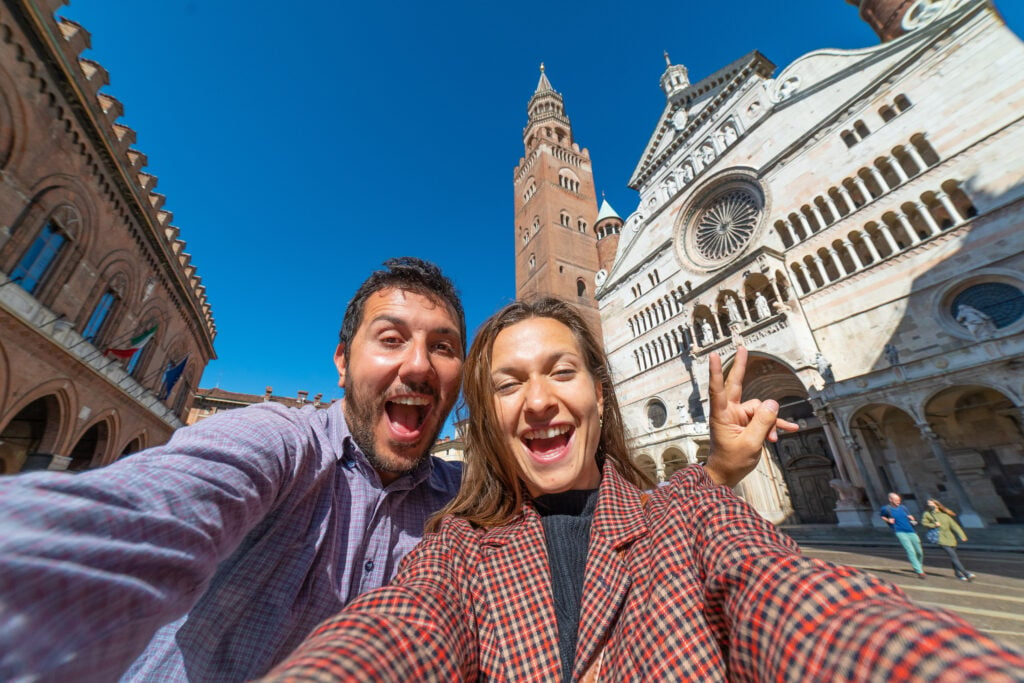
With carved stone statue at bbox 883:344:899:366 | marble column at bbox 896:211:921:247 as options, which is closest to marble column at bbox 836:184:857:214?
marble column at bbox 896:211:921:247

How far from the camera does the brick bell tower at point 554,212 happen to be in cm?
3128

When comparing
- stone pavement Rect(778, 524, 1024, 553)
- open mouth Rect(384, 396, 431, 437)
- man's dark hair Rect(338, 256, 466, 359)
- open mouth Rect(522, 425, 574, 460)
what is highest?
man's dark hair Rect(338, 256, 466, 359)

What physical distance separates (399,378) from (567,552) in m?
1.23

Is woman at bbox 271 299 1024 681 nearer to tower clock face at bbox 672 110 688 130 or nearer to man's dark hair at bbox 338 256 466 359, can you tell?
man's dark hair at bbox 338 256 466 359

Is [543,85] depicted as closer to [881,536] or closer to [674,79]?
[674,79]

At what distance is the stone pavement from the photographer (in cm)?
896

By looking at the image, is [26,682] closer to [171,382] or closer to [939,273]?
[171,382]

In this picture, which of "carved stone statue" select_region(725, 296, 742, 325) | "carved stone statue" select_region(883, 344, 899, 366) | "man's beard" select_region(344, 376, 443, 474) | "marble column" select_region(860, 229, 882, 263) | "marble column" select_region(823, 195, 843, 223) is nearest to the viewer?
"man's beard" select_region(344, 376, 443, 474)

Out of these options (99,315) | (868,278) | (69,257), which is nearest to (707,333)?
(868,278)

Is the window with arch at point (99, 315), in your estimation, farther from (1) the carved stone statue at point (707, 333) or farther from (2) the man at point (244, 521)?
(1) the carved stone statue at point (707, 333)

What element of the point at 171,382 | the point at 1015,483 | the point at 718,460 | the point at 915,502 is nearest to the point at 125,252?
the point at 171,382

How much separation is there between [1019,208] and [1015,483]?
24.3ft

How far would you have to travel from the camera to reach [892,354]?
11820 mm

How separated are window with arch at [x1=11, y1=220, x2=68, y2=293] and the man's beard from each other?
1098 centimetres
